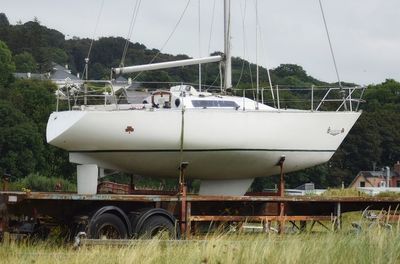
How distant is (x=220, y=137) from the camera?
16.4 m

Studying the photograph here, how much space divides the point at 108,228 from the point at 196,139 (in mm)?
3018

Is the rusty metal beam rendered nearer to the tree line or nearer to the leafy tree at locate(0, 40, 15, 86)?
the tree line

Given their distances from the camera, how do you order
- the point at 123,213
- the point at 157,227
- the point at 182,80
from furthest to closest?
the point at 182,80
the point at 157,227
the point at 123,213

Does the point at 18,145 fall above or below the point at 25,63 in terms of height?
below

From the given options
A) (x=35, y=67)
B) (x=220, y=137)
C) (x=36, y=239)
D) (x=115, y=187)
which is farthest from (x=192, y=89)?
(x=35, y=67)

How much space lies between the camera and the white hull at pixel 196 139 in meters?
16.0

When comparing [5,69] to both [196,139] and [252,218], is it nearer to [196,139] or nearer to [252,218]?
[196,139]

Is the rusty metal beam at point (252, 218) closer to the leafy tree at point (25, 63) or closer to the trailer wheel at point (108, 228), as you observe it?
the trailer wheel at point (108, 228)

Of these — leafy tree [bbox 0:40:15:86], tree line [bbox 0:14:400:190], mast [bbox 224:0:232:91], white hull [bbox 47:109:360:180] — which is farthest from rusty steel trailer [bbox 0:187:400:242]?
leafy tree [bbox 0:40:15:86]

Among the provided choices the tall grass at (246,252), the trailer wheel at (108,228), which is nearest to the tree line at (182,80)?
the trailer wheel at (108,228)

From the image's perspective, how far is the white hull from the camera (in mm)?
16047

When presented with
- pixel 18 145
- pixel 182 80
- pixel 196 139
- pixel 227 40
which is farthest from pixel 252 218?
pixel 18 145

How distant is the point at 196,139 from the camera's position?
16.3 meters

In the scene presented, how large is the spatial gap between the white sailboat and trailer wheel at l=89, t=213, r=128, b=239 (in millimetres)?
2363
